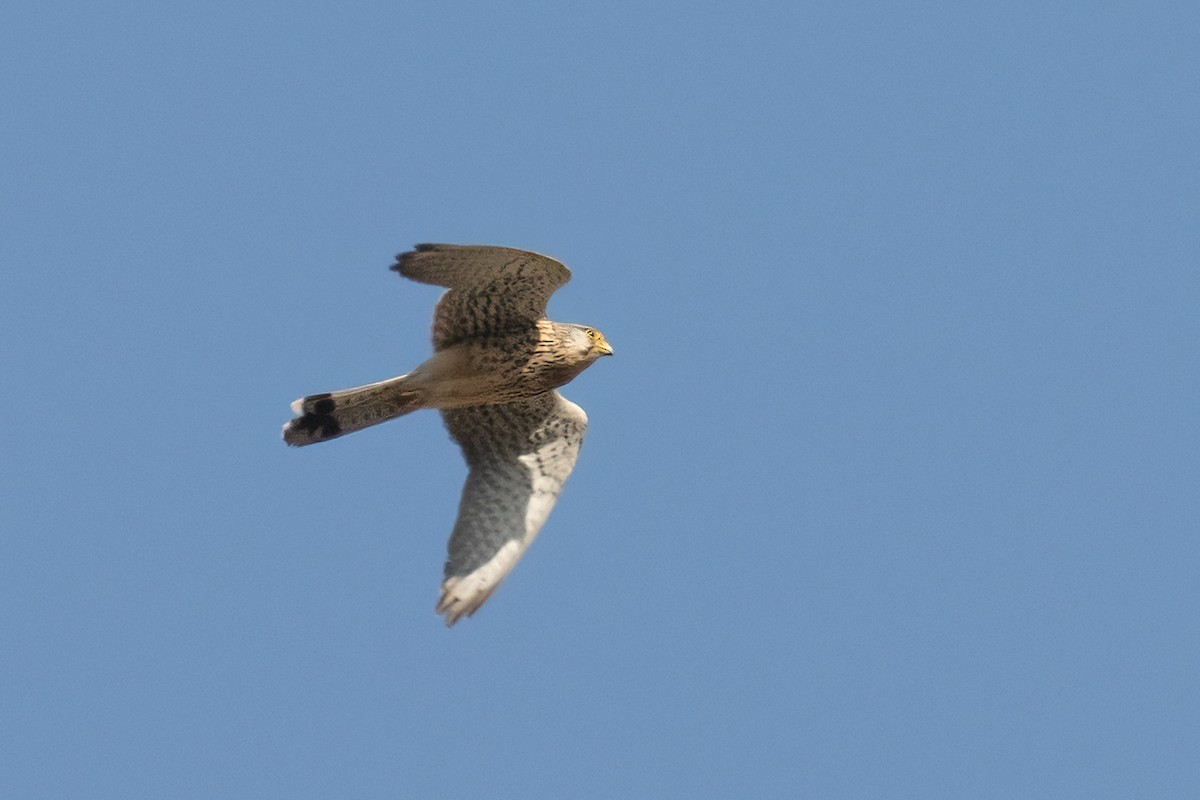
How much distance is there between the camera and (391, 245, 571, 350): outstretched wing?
12367mm

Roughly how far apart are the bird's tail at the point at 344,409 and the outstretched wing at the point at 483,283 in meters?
0.55

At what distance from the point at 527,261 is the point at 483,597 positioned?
2.61 metres

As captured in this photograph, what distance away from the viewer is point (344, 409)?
42.3 feet

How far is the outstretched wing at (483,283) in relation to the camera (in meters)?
12.4

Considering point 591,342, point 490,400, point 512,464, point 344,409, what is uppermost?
point 591,342

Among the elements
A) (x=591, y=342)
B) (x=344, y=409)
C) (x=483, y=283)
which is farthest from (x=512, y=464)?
(x=483, y=283)

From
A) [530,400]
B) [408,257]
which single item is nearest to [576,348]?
[530,400]

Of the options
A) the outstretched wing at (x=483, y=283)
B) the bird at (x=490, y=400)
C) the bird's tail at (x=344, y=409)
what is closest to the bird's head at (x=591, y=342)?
the bird at (x=490, y=400)

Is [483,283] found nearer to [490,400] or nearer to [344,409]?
[490,400]

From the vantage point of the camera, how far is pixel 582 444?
1402 centimetres

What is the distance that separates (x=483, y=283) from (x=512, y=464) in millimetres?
1775

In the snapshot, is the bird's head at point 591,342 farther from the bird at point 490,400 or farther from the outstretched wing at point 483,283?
the outstretched wing at point 483,283

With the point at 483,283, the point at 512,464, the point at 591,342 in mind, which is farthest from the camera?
the point at 512,464

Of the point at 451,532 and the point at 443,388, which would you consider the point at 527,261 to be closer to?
the point at 443,388
